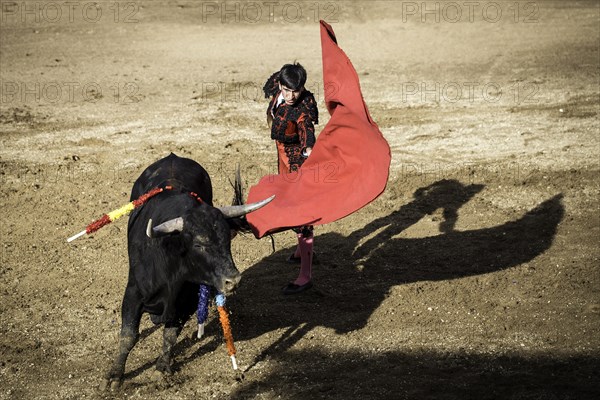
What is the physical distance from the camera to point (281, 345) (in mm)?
→ 6957

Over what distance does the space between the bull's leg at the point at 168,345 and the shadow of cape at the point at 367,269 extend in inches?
28.6

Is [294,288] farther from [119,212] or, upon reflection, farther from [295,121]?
[119,212]

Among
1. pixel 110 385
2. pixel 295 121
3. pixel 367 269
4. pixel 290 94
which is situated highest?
pixel 290 94

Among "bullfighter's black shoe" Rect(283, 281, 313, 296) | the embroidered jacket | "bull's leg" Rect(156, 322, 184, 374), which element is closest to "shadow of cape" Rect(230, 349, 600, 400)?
"bull's leg" Rect(156, 322, 184, 374)

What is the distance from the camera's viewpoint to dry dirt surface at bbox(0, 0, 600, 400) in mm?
6621

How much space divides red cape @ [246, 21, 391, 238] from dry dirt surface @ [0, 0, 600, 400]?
1.04 metres

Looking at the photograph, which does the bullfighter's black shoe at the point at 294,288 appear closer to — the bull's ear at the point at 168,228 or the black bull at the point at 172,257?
the black bull at the point at 172,257

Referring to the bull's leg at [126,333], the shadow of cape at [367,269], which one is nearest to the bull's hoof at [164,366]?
the bull's leg at [126,333]

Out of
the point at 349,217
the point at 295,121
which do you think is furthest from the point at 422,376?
the point at 349,217

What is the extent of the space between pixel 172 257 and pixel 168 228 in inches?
14.5

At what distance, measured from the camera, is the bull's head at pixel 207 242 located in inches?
224

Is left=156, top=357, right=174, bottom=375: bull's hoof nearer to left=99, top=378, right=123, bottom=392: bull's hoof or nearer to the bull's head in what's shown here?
left=99, top=378, right=123, bottom=392: bull's hoof

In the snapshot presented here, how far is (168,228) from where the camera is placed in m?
5.75

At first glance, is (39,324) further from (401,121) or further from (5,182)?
(401,121)
